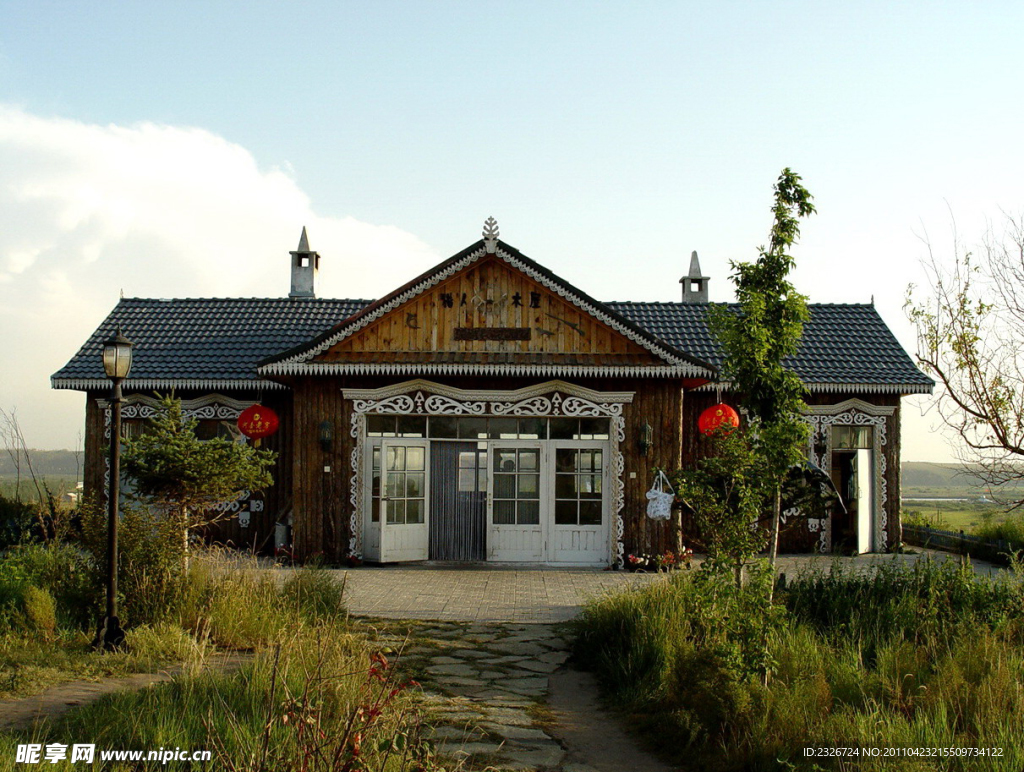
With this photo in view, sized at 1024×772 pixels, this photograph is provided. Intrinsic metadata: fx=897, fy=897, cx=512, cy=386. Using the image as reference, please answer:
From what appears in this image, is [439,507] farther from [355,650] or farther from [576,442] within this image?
[355,650]

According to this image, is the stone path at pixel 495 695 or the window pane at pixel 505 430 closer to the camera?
the stone path at pixel 495 695

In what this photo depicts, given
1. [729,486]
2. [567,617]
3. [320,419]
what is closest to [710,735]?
[729,486]

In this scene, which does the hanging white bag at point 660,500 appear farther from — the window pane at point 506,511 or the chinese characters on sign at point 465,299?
the chinese characters on sign at point 465,299

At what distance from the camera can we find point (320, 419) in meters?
14.9

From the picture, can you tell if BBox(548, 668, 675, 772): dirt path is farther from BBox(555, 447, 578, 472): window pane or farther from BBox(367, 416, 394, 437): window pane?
BBox(367, 416, 394, 437): window pane

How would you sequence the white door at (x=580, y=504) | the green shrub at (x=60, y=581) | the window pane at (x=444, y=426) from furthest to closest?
1. the window pane at (x=444, y=426)
2. the white door at (x=580, y=504)
3. the green shrub at (x=60, y=581)

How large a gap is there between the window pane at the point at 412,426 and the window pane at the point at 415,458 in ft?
0.82

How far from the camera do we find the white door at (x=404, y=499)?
1469cm

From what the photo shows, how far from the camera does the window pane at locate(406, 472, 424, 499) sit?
48.9 ft

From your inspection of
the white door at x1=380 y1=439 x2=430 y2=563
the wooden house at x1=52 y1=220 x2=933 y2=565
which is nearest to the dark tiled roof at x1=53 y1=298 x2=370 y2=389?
the wooden house at x1=52 y1=220 x2=933 y2=565

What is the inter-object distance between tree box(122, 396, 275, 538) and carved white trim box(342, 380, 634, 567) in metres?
5.04

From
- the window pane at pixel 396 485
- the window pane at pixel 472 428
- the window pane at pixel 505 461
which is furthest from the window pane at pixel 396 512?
the window pane at pixel 505 461

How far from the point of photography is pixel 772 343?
7180 mm

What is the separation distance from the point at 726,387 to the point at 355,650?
1087 centimetres
